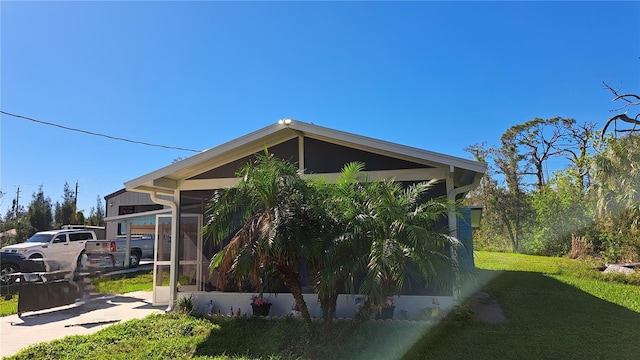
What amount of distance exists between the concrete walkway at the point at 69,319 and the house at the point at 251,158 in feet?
3.29

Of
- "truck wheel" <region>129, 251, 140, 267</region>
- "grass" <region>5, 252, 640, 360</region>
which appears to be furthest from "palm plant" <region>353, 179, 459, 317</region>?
"truck wheel" <region>129, 251, 140, 267</region>

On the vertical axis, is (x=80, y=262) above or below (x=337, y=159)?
below

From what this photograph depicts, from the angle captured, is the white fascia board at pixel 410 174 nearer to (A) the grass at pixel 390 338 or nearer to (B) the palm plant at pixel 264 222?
(B) the palm plant at pixel 264 222

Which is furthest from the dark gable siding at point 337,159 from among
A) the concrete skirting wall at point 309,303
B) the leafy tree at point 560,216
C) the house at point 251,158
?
the leafy tree at point 560,216

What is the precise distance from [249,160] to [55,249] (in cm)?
1057

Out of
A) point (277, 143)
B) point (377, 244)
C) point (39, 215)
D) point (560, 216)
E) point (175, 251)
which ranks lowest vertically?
point (175, 251)

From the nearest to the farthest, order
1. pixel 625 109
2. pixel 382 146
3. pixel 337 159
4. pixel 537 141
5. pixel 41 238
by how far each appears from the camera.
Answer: pixel 382 146, pixel 337 159, pixel 41 238, pixel 625 109, pixel 537 141

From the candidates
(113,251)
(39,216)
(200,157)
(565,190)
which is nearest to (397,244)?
(200,157)

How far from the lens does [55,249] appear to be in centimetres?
1433

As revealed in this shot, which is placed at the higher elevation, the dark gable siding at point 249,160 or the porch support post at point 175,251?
the dark gable siding at point 249,160

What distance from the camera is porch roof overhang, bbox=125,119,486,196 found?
272 inches

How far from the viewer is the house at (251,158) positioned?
707 centimetres

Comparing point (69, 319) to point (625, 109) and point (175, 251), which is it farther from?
point (625, 109)

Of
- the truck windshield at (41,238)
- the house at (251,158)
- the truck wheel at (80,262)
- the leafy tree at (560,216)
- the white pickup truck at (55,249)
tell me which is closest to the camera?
the house at (251,158)
